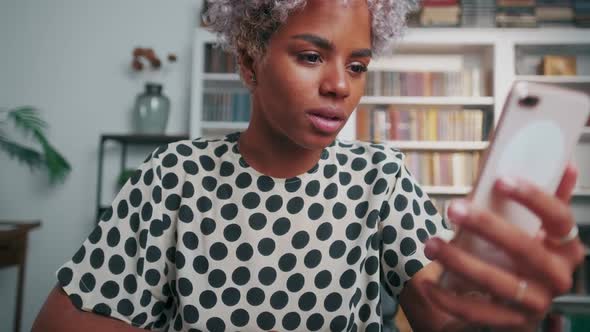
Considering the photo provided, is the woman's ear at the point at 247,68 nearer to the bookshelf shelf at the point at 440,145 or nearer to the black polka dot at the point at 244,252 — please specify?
the black polka dot at the point at 244,252

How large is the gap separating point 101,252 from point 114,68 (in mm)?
2697

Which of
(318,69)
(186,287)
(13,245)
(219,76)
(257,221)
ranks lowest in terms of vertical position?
(13,245)

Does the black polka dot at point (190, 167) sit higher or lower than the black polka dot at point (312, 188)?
higher

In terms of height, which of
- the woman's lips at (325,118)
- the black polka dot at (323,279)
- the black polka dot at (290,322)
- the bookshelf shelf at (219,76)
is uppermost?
the bookshelf shelf at (219,76)

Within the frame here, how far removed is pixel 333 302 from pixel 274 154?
0.27m

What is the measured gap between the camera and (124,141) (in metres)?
3.03

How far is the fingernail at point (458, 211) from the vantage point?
1.13 feet

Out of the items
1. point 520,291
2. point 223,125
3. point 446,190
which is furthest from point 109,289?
point 446,190

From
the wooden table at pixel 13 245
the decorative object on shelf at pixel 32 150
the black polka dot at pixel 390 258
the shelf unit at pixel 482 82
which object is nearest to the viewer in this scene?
the black polka dot at pixel 390 258

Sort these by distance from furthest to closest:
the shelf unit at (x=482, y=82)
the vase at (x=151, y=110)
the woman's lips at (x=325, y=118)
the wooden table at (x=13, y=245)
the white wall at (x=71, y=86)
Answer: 1. the white wall at (x=71, y=86)
2. the vase at (x=151, y=110)
3. the shelf unit at (x=482, y=82)
4. the wooden table at (x=13, y=245)
5. the woman's lips at (x=325, y=118)

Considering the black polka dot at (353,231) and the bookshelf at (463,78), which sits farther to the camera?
the bookshelf at (463,78)

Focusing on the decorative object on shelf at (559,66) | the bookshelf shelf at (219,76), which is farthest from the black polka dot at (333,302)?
the decorative object on shelf at (559,66)

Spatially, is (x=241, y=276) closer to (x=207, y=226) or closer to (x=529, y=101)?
(x=207, y=226)

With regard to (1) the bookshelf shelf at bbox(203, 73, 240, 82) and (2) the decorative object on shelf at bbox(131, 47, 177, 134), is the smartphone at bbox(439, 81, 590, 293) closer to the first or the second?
(1) the bookshelf shelf at bbox(203, 73, 240, 82)
